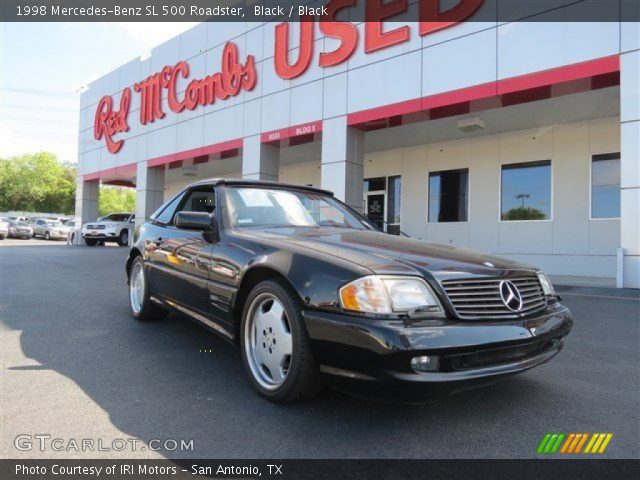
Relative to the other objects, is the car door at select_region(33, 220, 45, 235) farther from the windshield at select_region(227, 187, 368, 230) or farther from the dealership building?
the windshield at select_region(227, 187, 368, 230)

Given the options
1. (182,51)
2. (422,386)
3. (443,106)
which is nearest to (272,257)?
(422,386)

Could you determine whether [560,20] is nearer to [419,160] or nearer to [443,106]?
[443,106]

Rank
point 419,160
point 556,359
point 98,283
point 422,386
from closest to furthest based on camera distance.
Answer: point 422,386, point 556,359, point 98,283, point 419,160

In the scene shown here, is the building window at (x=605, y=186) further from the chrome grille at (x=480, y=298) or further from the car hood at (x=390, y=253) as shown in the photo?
the chrome grille at (x=480, y=298)

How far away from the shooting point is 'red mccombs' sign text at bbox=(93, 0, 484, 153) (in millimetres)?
10305

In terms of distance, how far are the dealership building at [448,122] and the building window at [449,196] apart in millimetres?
42

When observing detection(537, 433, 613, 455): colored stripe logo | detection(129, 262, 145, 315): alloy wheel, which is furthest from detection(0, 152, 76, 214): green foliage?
detection(537, 433, 613, 455): colored stripe logo

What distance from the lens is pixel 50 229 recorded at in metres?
31.3

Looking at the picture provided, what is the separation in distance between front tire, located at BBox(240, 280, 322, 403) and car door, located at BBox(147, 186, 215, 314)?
25.6 inches

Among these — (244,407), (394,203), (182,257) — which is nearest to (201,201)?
(182,257)

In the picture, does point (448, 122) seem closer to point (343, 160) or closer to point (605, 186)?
point (343, 160)

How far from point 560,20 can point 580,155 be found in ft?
12.5

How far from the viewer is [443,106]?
32.8 ft

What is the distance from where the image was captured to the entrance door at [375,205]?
15.5m
